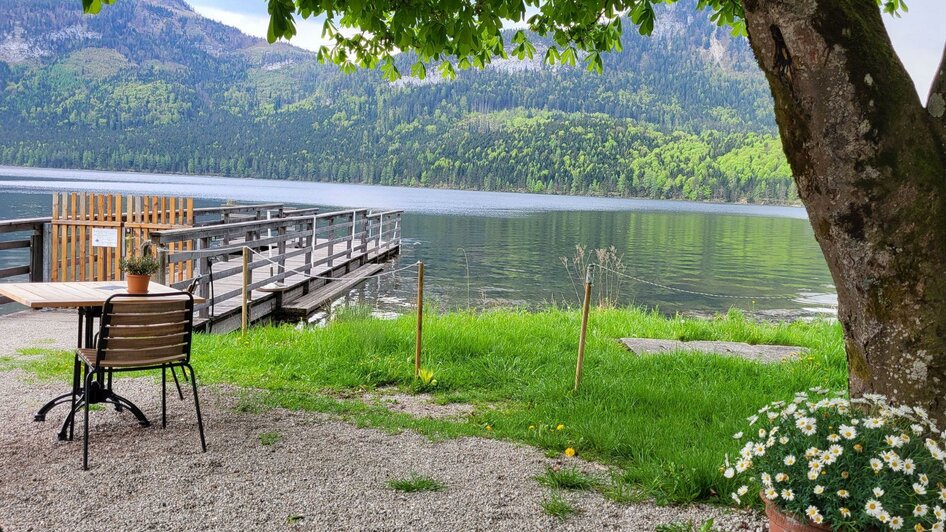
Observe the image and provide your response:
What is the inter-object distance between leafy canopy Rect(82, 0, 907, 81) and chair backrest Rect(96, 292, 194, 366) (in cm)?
173

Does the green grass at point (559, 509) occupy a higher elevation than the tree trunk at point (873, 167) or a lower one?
lower

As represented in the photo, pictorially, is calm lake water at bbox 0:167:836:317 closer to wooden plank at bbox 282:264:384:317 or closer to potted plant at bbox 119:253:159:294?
wooden plank at bbox 282:264:384:317

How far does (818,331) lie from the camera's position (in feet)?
32.6

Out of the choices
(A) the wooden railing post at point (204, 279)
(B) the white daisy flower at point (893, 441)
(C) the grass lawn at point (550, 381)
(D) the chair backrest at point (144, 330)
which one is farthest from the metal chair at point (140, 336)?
(A) the wooden railing post at point (204, 279)

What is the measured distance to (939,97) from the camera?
290 centimetres

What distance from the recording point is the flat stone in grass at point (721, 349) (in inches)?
299

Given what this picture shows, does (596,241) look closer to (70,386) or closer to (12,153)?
(70,386)

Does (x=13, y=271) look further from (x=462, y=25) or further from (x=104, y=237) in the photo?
(x=462, y=25)

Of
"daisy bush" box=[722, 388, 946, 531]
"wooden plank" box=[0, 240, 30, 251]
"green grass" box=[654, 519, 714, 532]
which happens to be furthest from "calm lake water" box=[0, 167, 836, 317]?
"daisy bush" box=[722, 388, 946, 531]

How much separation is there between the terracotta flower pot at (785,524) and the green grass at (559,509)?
1.02 meters

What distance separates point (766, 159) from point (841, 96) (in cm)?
15568

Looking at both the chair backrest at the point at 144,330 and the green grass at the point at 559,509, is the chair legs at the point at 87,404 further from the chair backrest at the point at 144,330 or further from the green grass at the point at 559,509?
the green grass at the point at 559,509

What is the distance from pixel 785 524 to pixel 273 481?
2.56 m

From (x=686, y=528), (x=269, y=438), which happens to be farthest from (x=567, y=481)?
(x=269, y=438)
